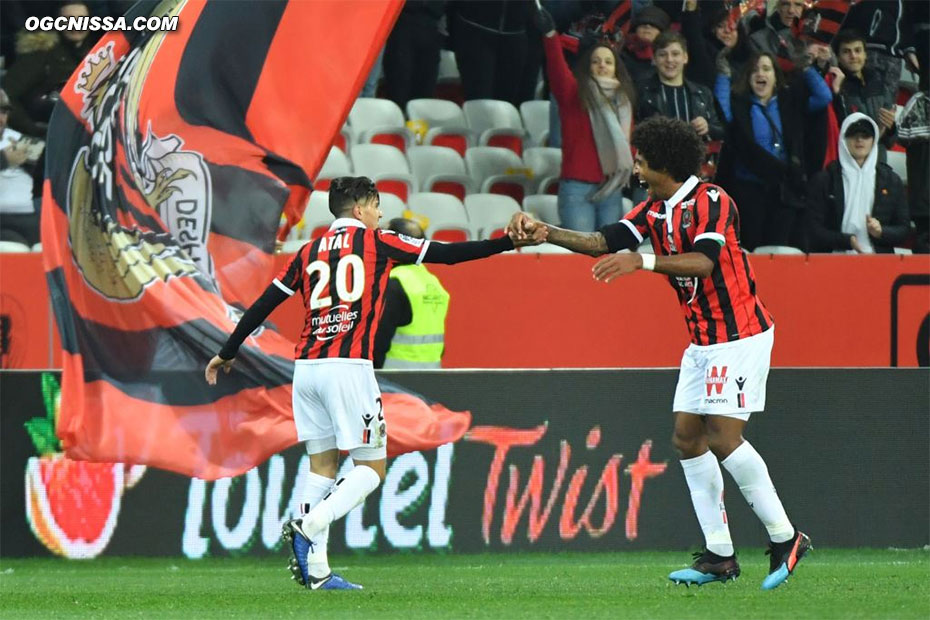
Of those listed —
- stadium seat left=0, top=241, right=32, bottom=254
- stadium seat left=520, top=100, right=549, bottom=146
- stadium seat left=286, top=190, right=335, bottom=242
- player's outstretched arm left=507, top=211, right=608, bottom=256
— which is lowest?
player's outstretched arm left=507, top=211, right=608, bottom=256

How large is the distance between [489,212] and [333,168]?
1.17 metres

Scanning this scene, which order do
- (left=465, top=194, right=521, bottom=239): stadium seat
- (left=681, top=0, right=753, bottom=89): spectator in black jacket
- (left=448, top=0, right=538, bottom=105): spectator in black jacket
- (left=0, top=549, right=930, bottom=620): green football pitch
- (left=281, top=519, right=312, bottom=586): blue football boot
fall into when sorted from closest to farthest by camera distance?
1. (left=0, top=549, right=930, bottom=620): green football pitch
2. (left=281, top=519, right=312, bottom=586): blue football boot
3. (left=465, top=194, right=521, bottom=239): stadium seat
4. (left=681, top=0, right=753, bottom=89): spectator in black jacket
5. (left=448, top=0, right=538, bottom=105): spectator in black jacket

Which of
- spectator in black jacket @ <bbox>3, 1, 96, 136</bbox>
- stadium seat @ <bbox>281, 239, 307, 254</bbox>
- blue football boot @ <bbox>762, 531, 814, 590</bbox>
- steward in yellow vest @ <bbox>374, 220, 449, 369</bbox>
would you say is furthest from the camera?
spectator in black jacket @ <bbox>3, 1, 96, 136</bbox>

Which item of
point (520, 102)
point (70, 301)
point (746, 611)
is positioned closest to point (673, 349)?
point (520, 102)

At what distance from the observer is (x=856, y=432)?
355 inches

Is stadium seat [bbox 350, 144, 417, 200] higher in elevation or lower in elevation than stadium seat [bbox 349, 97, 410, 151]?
lower

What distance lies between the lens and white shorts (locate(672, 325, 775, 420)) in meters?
6.46

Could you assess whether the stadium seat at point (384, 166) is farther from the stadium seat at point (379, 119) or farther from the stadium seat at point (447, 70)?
the stadium seat at point (447, 70)

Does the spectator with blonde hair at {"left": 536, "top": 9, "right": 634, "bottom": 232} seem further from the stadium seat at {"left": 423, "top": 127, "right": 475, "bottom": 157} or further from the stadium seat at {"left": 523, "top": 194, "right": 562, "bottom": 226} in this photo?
the stadium seat at {"left": 423, "top": 127, "right": 475, "bottom": 157}

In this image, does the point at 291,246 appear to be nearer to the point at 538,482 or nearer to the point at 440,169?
the point at 440,169

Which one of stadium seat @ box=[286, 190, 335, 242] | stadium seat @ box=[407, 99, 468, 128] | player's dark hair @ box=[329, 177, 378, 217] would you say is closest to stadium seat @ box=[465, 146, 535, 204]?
stadium seat @ box=[407, 99, 468, 128]

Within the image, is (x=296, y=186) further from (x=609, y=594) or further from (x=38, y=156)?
(x=609, y=594)

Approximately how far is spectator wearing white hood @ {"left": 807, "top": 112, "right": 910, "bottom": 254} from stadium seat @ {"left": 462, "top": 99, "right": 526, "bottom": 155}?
2330 millimetres

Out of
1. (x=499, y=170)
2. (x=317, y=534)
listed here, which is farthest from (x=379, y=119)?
(x=317, y=534)
